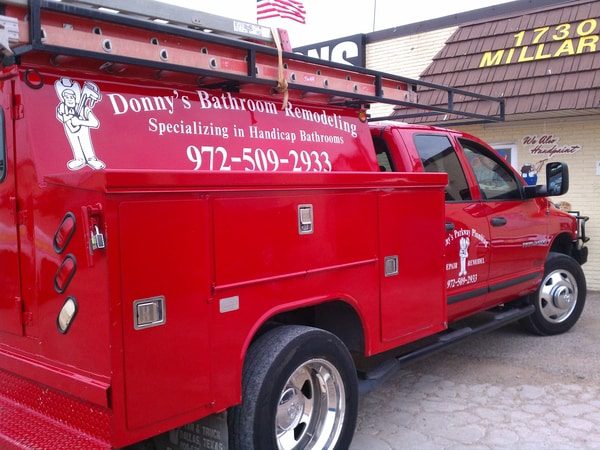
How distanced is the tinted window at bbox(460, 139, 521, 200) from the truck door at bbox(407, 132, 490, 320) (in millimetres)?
256

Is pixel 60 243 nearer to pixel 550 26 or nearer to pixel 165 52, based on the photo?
pixel 165 52

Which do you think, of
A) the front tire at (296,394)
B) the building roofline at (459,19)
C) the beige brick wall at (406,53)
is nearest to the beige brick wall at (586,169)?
the building roofline at (459,19)

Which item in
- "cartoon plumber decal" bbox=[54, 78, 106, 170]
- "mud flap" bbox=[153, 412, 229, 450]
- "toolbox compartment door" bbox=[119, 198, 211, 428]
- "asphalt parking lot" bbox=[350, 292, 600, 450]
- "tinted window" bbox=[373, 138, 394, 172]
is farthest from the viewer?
"tinted window" bbox=[373, 138, 394, 172]

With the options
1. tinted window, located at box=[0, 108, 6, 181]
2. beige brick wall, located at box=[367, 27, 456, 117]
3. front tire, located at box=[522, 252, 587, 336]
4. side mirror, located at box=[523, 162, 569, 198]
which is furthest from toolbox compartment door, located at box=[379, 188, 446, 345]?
beige brick wall, located at box=[367, 27, 456, 117]

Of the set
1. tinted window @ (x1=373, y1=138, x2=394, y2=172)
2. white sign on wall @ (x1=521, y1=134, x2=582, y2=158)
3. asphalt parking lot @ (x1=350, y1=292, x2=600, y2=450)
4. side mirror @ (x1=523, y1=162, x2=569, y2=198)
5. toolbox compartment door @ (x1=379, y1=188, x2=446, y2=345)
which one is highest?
white sign on wall @ (x1=521, y1=134, x2=582, y2=158)

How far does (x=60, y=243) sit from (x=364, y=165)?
2.62 meters

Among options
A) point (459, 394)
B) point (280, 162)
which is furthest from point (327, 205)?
point (459, 394)

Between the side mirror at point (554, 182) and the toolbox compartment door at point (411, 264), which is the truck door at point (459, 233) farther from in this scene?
the side mirror at point (554, 182)

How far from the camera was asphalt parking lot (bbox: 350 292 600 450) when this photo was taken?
4.12 metres

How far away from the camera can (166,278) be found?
2566 mm

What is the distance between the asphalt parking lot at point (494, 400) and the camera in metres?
4.12

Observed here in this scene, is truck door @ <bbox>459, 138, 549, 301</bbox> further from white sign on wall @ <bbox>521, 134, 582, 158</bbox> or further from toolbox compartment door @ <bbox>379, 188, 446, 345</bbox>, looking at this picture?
white sign on wall @ <bbox>521, 134, 582, 158</bbox>

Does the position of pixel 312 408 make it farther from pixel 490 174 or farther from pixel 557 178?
pixel 557 178

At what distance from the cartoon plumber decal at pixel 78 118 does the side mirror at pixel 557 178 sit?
14.0 feet
